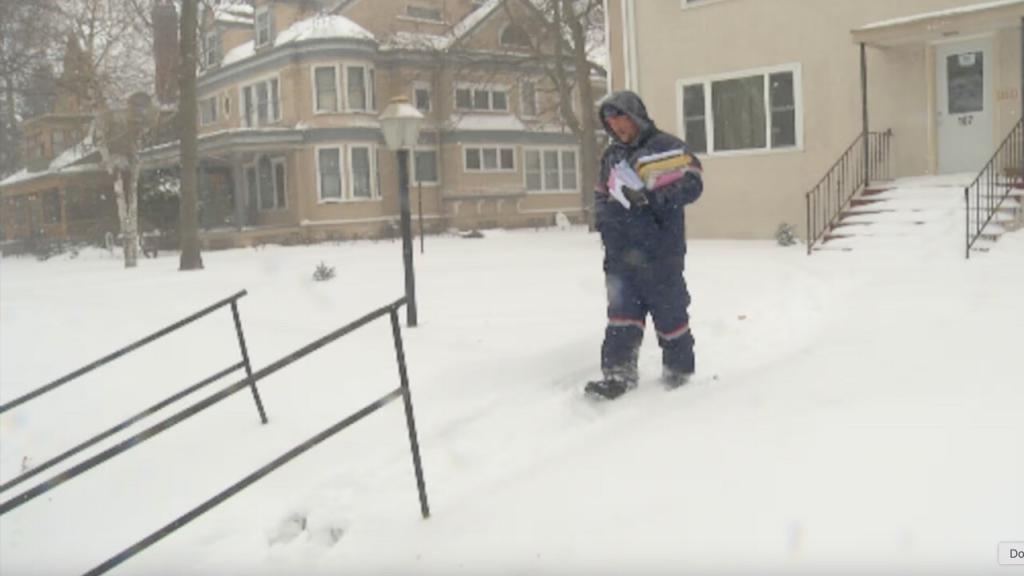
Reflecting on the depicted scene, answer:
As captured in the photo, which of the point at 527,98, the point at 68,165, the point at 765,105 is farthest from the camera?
the point at 527,98

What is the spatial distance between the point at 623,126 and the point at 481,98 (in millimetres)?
29480

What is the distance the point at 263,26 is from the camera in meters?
32.6

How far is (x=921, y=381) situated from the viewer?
5359mm

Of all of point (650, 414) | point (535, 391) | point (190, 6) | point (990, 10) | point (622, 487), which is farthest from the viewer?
point (190, 6)

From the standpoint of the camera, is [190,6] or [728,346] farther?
[190,6]

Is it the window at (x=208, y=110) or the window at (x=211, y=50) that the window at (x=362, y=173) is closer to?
the window at (x=208, y=110)

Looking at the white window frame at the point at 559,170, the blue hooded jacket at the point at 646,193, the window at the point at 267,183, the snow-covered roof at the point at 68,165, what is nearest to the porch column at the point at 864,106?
the blue hooded jacket at the point at 646,193

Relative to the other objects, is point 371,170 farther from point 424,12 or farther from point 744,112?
point 744,112

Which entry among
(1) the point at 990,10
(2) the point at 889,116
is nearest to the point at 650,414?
(1) the point at 990,10

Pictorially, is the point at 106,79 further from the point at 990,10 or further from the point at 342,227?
the point at 990,10

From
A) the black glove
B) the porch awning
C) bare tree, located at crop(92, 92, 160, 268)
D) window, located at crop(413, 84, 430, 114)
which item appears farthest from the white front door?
window, located at crop(413, 84, 430, 114)

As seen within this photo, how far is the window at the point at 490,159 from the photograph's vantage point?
3350 cm

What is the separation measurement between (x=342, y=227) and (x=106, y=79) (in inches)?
377

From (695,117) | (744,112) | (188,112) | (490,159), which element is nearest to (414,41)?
(490,159)
